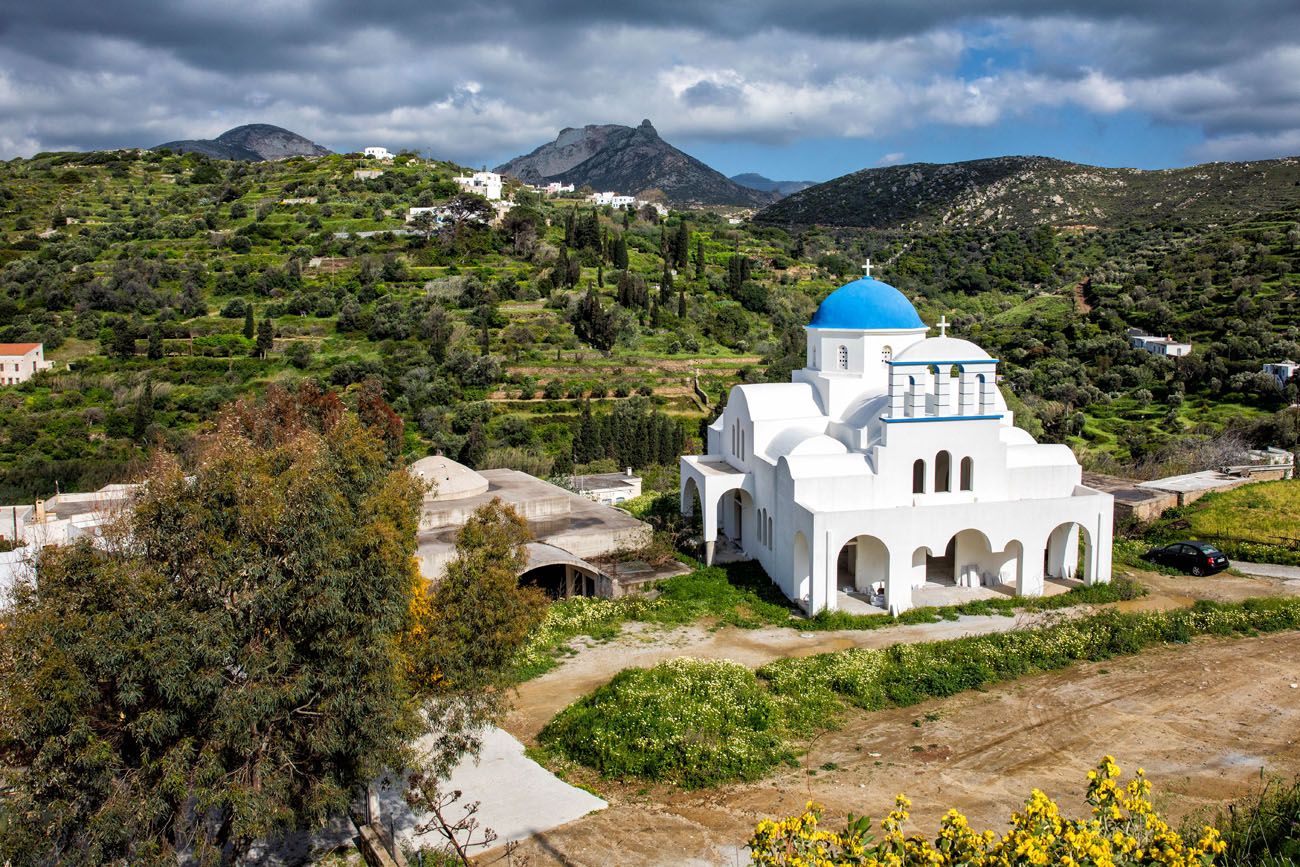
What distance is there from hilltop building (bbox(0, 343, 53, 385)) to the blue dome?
40408mm

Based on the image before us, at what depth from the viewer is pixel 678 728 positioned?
1237 cm

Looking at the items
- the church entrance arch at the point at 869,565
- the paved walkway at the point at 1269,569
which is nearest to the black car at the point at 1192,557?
the paved walkway at the point at 1269,569

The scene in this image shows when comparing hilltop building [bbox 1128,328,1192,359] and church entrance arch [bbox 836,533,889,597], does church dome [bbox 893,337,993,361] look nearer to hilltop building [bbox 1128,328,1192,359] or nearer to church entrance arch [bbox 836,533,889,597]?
church entrance arch [bbox 836,533,889,597]

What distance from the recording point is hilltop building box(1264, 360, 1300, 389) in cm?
3691

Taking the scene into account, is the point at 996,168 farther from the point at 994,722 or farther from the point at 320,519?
the point at 320,519

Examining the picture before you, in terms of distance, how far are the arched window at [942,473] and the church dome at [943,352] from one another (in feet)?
6.63

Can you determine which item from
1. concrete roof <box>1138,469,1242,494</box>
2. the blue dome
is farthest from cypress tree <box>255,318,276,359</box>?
concrete roof <box>1138,469,1242,494</box>

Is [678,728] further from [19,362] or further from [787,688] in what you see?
[19,362]

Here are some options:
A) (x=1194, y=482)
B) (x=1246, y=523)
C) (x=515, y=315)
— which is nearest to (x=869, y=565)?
(x=1246, y=523)

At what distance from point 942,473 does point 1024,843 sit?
13933mm

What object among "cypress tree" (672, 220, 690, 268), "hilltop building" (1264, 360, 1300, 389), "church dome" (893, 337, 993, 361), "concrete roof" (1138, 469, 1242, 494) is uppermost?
"cypress tree" (672, 220, 690, 268)

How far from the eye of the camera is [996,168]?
93812mm

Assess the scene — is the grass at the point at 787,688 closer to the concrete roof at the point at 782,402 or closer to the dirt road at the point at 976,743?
the dirt road at the point at 976,743

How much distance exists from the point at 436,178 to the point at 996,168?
5684 centimetres
